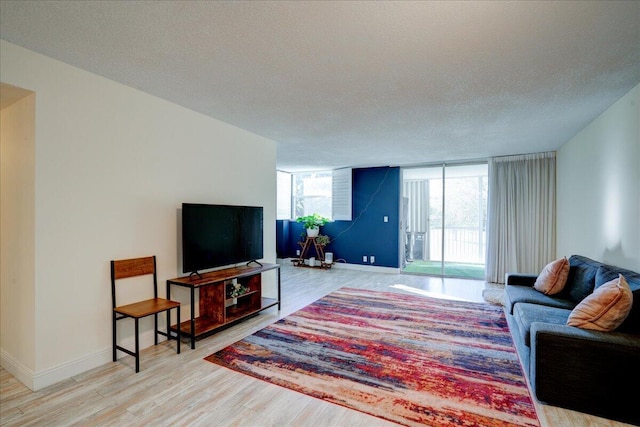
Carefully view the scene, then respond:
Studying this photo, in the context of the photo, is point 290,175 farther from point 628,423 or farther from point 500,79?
point 628,423

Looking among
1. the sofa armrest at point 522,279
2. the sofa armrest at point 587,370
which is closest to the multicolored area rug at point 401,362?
the sofa armrest at point 587,370

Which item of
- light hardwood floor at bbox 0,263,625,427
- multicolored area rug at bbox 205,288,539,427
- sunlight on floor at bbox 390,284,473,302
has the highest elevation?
light hardwood floor at bbox 0,263,625,427

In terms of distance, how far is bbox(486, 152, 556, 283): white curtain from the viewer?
5305 mm

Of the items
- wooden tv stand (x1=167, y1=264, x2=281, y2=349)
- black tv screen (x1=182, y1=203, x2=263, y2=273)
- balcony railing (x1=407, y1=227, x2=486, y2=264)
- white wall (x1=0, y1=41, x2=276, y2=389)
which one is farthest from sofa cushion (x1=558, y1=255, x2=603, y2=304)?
balcony railing (x1=407, y1=227, x2=486, y2=264)

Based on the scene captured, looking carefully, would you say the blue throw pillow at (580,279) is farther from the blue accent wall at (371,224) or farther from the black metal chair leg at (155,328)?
the black metal chair leg at (155,328)

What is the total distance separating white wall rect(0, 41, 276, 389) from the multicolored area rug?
110cm

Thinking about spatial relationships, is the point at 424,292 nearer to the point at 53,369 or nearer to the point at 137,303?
the point at 137,303

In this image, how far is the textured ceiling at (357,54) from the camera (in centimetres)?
168

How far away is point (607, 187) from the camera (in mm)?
3176

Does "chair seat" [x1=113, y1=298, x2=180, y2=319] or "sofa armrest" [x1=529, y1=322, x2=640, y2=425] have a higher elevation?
"chair seat" [x1=113, y1=298, x2=180, y2=319]

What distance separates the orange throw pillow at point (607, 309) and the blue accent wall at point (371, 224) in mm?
4506

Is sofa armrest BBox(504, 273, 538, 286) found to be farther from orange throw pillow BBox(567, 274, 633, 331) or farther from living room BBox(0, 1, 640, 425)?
orange throw pillow BBox(567, 274, 633, 331)

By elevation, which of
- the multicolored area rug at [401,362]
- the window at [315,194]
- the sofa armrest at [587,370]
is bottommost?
the multicolored area rug at [401,362]

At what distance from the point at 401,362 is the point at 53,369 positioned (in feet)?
8.91
